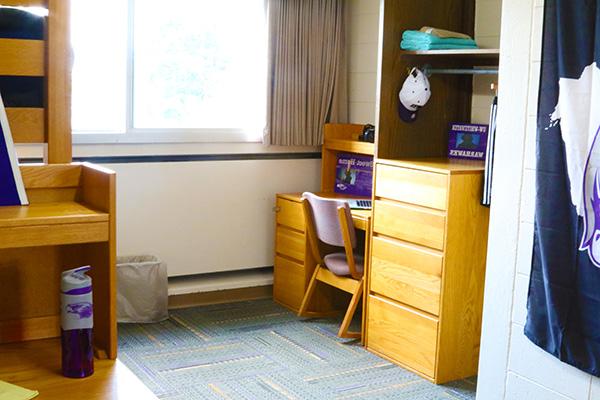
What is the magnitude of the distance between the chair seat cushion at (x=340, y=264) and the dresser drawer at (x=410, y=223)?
284 millimetres

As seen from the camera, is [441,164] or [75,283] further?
[441,164]

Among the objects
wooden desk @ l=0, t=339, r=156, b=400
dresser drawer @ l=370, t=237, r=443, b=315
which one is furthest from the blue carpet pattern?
wooden desk @ l=0, t=339, r=156, b=400

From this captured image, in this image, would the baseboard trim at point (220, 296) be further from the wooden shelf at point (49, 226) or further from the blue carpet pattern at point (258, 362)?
the wooden shelf at point (49, 226)

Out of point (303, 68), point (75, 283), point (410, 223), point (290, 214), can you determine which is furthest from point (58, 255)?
point (303, 68)

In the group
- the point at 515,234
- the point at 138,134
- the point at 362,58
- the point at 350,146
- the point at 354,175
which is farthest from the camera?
the point at 362,58

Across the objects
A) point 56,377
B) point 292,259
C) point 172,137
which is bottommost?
point 292,259

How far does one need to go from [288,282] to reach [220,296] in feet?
1.39

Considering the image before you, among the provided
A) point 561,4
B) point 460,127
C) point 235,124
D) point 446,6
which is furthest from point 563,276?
point 235,124

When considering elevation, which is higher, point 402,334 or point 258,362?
point 402,334

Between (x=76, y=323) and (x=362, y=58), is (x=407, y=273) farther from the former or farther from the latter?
(x=76, y=323)

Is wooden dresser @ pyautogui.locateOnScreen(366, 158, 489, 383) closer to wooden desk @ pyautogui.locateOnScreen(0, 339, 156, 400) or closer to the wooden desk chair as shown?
the wooden desk chair

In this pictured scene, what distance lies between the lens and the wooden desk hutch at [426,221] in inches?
141

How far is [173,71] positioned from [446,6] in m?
1.55

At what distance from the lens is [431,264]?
11.8 feet
